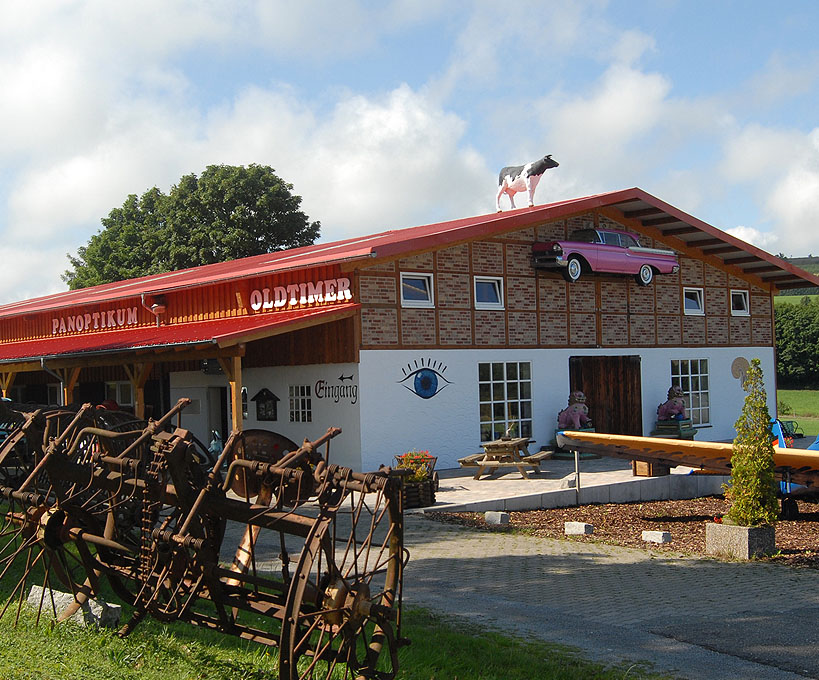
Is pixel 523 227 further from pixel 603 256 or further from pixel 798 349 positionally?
pixel 798 349

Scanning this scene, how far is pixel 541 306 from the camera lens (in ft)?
71.9

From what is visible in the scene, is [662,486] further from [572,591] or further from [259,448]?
[572,591]

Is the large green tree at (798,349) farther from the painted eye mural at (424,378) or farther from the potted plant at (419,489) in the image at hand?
the potted plant at (419,489)

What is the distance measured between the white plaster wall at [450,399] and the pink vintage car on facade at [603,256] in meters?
1.96

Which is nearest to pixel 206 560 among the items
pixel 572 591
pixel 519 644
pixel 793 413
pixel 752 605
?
pixel 519 644

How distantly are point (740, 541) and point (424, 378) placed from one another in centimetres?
910

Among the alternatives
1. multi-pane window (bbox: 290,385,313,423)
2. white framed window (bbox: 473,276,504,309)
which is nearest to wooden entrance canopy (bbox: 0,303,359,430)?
multi-pane window (bbox: 290,385,313,423)

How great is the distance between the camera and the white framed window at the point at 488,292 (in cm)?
2080

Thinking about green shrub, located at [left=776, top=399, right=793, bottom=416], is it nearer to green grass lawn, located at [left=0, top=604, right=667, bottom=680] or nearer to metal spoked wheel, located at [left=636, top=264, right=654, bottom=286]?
metal spoked wheel, located at [left=636, top=264, right=654, bottom=286]

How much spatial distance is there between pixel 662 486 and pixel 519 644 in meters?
11.0

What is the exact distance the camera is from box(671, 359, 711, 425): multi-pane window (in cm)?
2478

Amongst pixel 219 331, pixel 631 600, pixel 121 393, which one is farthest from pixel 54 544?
pixel 121 393

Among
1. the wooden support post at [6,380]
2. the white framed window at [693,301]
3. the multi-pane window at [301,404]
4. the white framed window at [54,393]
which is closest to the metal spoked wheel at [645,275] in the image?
the white framed window at [693,301]

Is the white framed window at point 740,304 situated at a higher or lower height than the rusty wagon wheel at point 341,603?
higher
